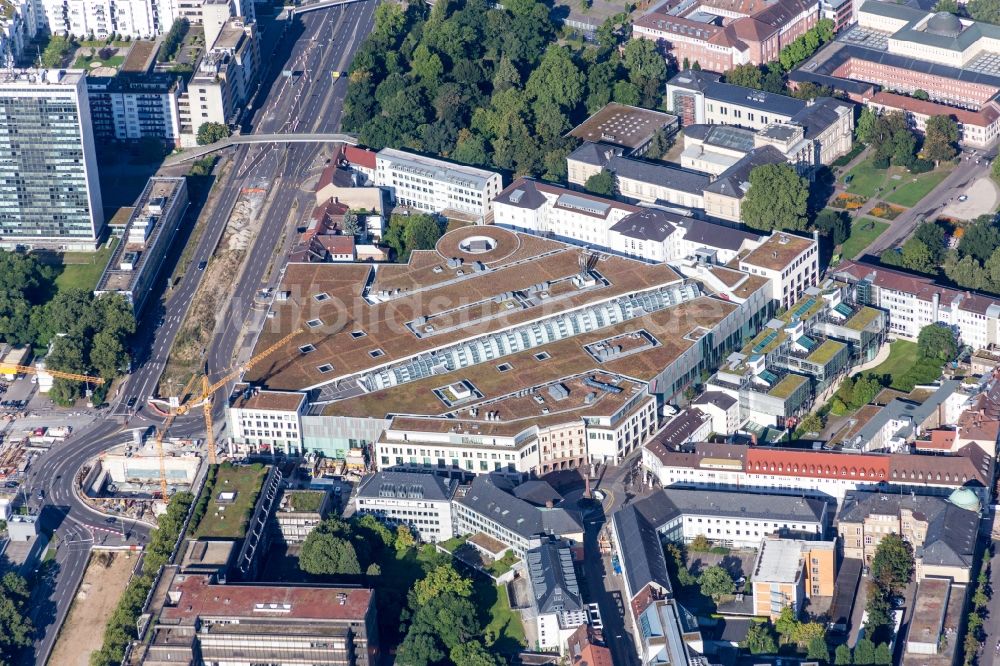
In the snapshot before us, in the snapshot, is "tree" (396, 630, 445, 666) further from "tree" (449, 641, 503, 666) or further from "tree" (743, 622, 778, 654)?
"tree" (743, 622, 778, 654)

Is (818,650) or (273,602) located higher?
(273,602)

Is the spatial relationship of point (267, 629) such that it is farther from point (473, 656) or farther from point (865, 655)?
point (865, 655)

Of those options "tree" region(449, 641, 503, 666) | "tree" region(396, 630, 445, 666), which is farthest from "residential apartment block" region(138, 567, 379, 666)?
"tree" region(449, 641, 503, 666)

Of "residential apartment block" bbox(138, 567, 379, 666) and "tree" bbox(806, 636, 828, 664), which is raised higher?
"residential apartment block" bbox(138, 567, 379, 666)

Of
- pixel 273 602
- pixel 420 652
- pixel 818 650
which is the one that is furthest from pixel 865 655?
pixel 273 602

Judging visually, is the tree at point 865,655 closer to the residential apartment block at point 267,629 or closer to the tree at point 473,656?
the tree at point 473,656

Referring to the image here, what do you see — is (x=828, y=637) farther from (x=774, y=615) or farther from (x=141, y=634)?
(x=141, y=634)
